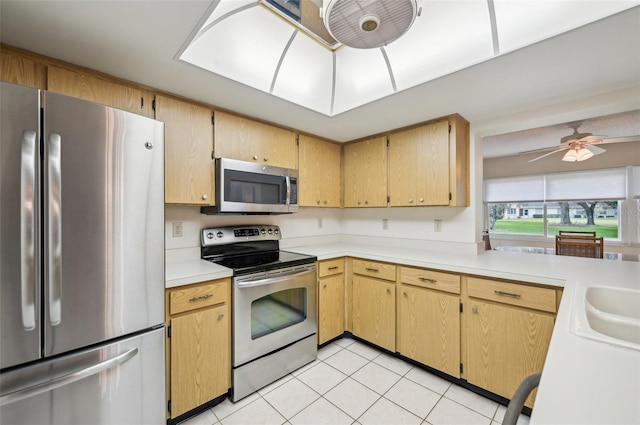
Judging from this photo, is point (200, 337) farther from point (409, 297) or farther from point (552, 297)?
point (552, 297)

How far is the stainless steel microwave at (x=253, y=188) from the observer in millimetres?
2080

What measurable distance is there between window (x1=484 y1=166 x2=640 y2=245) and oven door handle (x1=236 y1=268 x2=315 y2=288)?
4797 millimetres

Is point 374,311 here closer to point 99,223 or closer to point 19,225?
point 99,223

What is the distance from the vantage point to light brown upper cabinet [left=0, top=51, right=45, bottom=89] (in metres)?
1.34

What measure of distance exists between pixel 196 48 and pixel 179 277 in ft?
4.37

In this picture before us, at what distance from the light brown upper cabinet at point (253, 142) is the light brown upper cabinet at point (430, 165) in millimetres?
1038

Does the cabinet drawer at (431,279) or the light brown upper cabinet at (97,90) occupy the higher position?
the light brown upper cabinet at (97,90)

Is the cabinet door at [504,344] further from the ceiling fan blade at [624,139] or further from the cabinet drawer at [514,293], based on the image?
the ceiling fan blade at [624,139]

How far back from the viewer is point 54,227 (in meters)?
1.02

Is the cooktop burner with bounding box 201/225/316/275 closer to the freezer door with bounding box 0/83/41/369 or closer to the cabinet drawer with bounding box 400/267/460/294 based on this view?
the cabinet drawer with bounding box 400/267/460/294

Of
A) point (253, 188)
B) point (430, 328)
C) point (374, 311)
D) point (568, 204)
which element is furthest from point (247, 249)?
point (568, 204)

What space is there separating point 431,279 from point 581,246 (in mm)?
2663

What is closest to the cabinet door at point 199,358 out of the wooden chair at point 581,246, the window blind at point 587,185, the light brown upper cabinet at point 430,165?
the light brown upper cabinet at point 430,165

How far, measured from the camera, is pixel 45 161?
1008 mm
